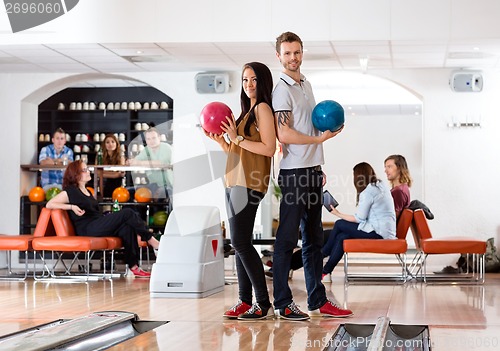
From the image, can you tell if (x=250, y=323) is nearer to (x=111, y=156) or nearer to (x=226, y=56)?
(x=226, y=56)

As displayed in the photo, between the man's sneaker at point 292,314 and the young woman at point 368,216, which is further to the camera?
the young woman at point 368,216

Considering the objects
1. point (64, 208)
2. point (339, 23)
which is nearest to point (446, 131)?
point (339, 23)

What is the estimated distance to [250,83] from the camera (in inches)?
195

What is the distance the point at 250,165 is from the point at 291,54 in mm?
670

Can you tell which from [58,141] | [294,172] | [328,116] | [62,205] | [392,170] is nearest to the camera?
[328,116]

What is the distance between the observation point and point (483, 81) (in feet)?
36.1

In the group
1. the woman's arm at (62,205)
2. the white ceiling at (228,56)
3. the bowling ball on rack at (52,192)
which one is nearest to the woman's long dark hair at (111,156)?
the bowling ball on rack at (52,192)

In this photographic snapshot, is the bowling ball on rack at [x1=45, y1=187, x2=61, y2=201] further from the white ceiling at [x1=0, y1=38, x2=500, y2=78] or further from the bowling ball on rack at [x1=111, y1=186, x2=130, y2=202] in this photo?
the white ceiling at [x1=0, y1=38, x2=500, y2=78]

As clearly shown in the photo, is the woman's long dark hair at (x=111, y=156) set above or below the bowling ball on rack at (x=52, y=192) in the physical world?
above

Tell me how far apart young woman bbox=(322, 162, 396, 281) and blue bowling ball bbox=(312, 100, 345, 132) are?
11.3 feet

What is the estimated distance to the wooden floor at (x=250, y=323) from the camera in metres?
4.19

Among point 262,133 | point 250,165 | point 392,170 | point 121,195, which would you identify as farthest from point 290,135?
point 121,195

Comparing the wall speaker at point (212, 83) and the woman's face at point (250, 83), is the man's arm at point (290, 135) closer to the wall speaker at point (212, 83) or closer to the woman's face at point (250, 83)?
the woman's face at point (250, 83)

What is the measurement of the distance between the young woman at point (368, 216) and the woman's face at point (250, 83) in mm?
3465
